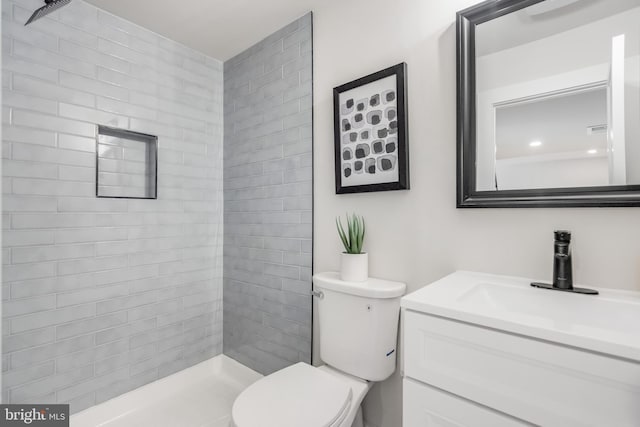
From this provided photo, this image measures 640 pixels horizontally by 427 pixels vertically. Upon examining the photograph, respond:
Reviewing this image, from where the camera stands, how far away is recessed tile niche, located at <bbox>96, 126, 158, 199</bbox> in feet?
6.05

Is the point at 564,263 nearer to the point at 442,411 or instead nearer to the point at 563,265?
the point at 563,265

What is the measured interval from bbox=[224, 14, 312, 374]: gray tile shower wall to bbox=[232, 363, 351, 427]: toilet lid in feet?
1.71

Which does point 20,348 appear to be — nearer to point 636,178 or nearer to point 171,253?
point 171,253

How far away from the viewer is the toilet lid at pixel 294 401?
1096 mm

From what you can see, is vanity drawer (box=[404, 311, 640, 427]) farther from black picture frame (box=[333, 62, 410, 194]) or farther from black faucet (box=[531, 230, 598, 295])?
black picture frame (box=[333, 62, 410, 194])

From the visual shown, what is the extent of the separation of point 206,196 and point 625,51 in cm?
225

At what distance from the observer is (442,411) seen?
88 centimetres

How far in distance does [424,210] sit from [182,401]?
1.86 meters

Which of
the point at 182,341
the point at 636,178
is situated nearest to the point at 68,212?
the point at 182,341

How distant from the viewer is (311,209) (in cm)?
187

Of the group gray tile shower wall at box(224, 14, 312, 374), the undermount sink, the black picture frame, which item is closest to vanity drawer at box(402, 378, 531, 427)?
the undermount sink

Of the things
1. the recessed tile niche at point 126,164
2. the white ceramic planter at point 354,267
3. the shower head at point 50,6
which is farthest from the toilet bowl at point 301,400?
the shower head at point 50,6

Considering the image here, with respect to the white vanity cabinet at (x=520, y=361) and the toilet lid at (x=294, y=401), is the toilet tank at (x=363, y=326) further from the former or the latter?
the white vanity cabinet at (x=520, y=361)

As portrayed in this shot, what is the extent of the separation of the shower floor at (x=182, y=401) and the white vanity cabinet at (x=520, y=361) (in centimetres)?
146
